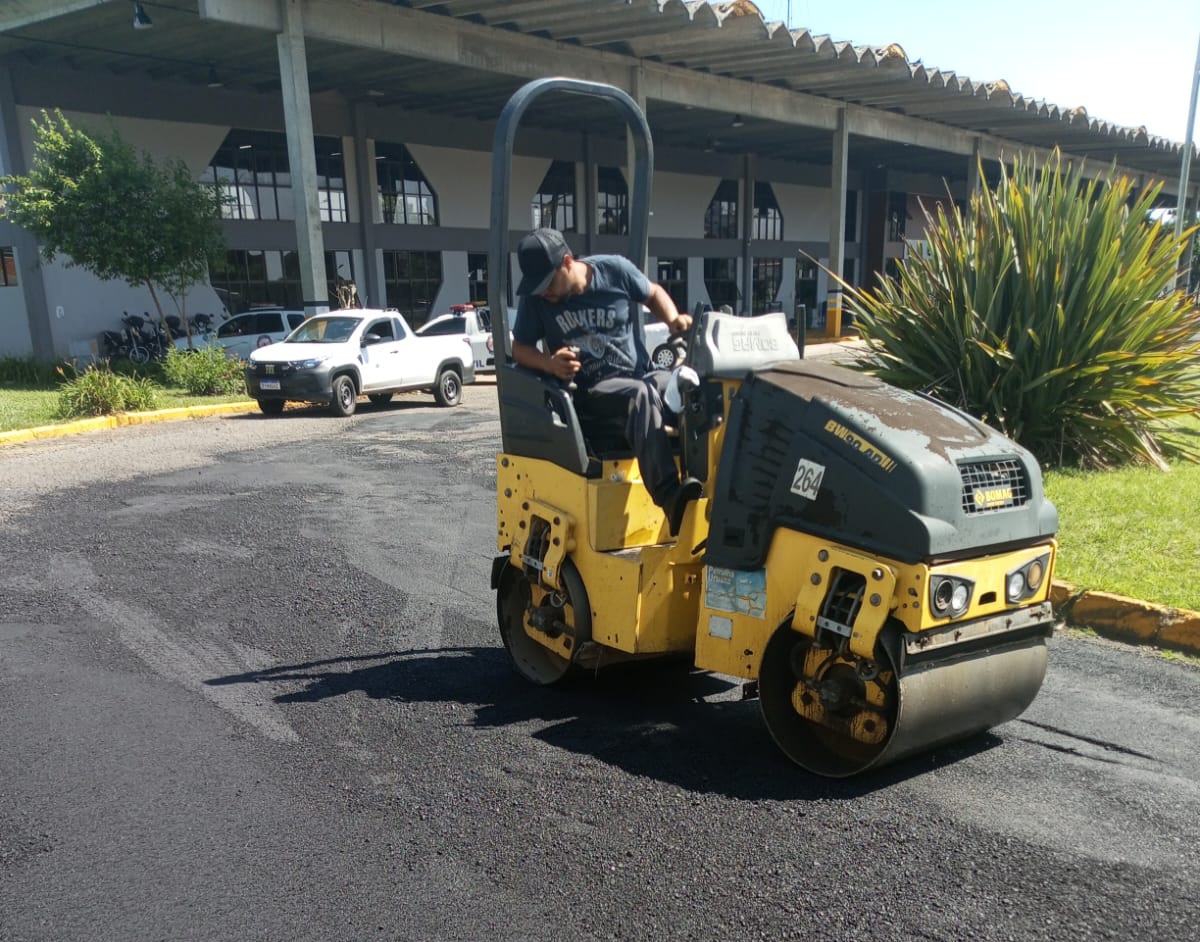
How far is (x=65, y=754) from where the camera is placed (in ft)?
13.3

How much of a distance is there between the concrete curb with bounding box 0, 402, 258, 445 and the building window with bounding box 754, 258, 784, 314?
98.9 feet

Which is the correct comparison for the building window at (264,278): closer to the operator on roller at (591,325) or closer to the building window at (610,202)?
the building window at (610,202)

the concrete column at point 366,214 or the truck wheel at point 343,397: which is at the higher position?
the concrete column at point 366,214

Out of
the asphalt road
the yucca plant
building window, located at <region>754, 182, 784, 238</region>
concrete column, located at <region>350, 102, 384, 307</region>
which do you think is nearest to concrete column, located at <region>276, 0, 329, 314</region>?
→ concrete column, located at <region>350, 102, 384, 307</region>

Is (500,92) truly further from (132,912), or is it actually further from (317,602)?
(132,912)

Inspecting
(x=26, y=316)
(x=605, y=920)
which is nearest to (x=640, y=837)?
(x=605, y=920)

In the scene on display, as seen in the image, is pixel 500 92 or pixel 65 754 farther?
pixel 500 92

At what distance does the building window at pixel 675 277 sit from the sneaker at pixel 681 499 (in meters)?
34.2

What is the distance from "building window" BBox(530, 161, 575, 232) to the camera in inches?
1303

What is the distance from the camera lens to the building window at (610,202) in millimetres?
35500

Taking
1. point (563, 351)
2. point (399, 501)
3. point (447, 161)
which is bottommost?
point (399, 501)

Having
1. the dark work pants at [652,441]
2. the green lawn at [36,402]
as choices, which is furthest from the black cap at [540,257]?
the green lawn at [36,402]

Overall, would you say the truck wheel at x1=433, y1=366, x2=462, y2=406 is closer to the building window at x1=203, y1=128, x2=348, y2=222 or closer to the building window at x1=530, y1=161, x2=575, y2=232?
the building window at x1=203, y1=128, x2=348, y2=222

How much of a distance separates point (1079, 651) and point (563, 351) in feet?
10.7
